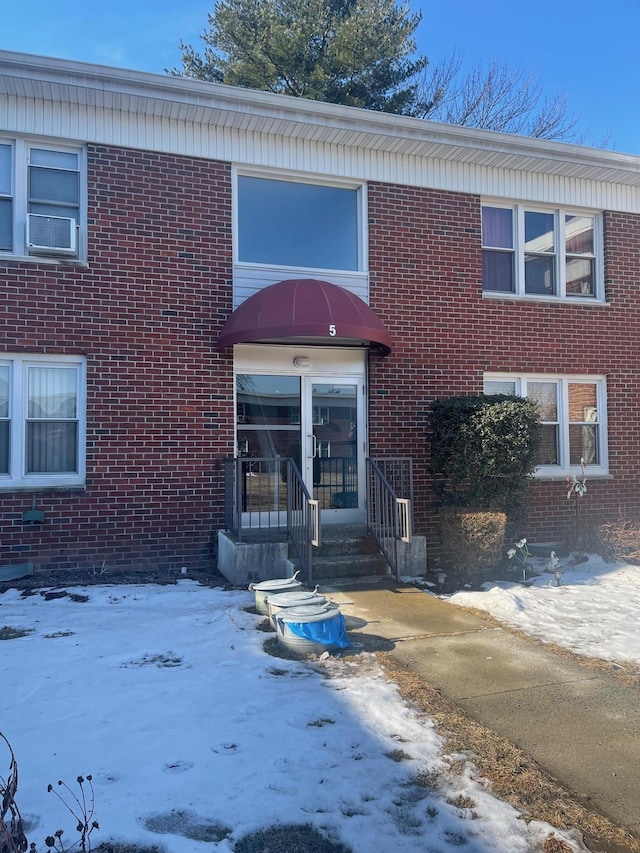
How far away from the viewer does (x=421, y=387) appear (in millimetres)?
10117

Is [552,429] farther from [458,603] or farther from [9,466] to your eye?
[9,466]

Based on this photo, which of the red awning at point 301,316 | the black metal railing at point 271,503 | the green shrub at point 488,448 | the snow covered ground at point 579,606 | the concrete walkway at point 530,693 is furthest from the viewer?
the green shrub at point 488,448

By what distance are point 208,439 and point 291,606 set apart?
146 inches

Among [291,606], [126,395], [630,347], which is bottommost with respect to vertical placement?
[291,606]

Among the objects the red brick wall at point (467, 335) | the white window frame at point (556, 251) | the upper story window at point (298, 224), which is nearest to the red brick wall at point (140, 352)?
the upper story window at point (298, 224)

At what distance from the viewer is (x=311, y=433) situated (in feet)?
31.1

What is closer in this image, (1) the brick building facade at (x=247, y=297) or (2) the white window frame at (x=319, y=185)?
(1) the brick building facade at (x=247, y=297)

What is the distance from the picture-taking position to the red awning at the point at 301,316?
26.9 feet

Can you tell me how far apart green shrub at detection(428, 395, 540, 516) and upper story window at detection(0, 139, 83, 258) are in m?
5.37

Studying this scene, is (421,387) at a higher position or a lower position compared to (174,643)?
higher

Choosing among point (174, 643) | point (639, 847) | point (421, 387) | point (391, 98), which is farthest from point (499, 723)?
point (391, 98)

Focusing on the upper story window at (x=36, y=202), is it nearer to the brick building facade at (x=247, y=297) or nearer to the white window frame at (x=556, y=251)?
the brick building facade at (x=247, y=297)

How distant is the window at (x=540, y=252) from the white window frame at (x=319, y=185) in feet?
7.08

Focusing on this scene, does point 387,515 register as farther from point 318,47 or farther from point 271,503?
point 318,47
